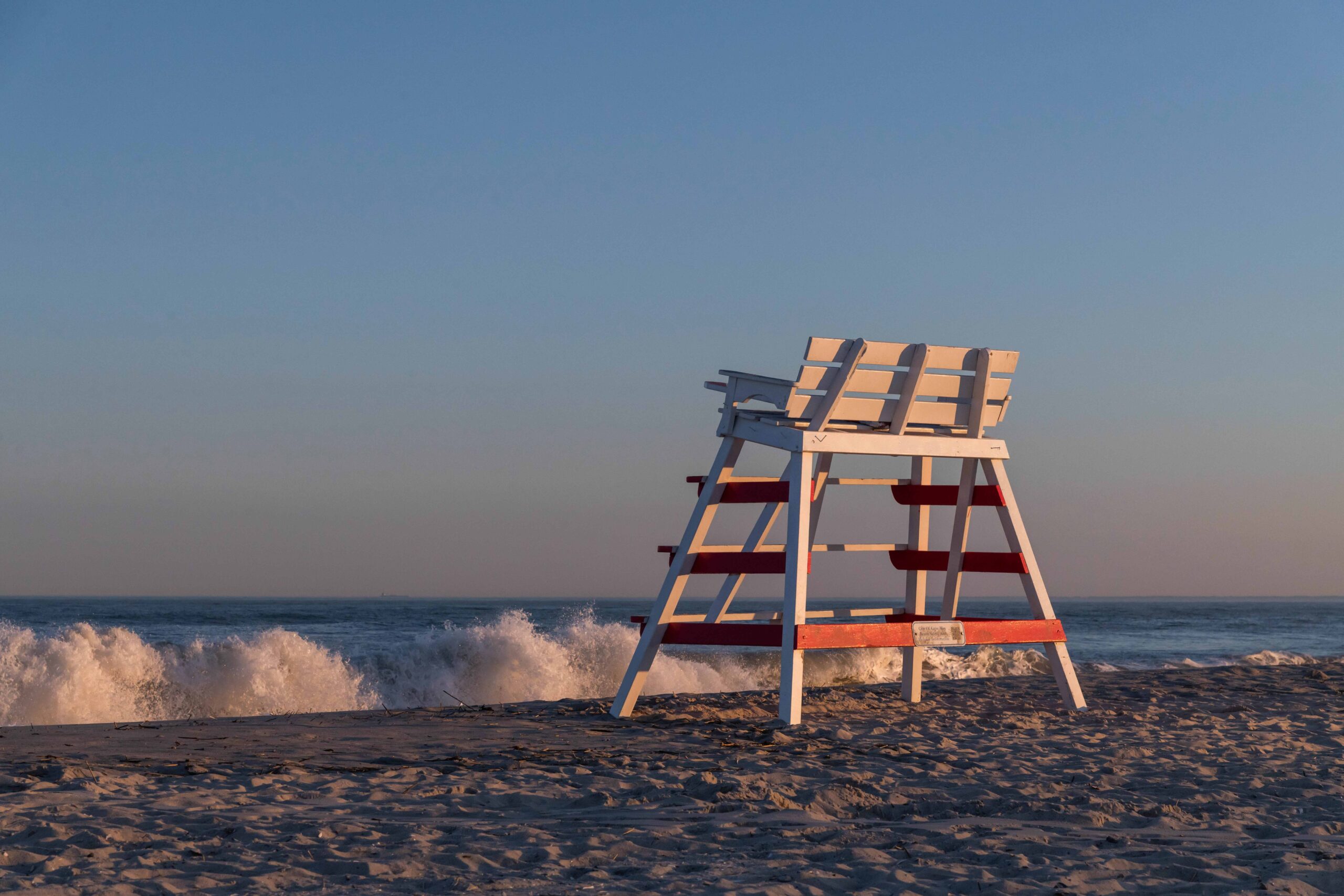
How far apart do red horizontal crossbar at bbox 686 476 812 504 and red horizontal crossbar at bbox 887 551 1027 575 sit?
1.45 metres

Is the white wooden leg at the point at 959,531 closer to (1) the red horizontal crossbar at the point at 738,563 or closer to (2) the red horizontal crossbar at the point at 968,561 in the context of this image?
(2) the red horizontal crossbar at the point at 968,561

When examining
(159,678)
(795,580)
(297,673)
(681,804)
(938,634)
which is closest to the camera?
(681,804)

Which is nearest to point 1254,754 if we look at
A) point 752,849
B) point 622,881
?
point 752,849

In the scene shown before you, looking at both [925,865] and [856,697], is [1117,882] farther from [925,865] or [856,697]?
[856,697]

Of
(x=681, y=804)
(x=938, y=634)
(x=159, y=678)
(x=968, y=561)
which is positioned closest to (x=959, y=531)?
(x=968, y=561)

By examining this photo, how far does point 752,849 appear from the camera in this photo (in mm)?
3885

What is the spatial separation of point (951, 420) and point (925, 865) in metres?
4.30

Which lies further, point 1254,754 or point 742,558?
point 742,558

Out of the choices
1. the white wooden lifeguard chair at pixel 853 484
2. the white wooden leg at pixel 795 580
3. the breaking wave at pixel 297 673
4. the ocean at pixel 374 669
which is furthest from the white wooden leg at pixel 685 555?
the breaking wave at pixel 297 673

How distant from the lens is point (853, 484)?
8.04m

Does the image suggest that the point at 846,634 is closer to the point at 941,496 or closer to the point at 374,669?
the point at 941,496

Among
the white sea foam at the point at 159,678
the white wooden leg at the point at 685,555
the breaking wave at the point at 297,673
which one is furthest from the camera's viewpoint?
the breaking wave at the point at 297,673

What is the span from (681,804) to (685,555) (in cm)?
273

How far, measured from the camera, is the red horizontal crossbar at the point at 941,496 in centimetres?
778
